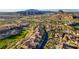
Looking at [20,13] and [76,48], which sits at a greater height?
[20,13]

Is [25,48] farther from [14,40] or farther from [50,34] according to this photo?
[50,34]

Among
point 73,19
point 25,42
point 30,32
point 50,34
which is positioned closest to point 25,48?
point 25,42
